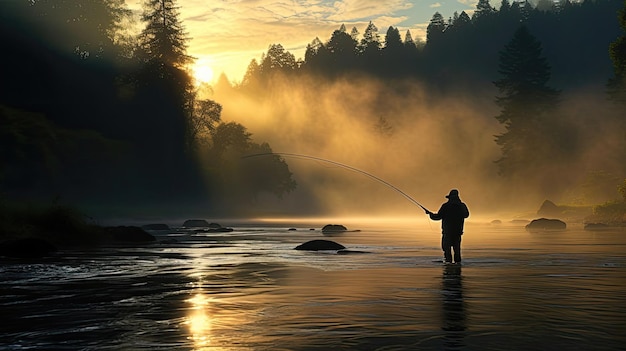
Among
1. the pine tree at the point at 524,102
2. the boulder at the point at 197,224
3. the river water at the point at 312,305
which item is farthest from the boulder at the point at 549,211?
the river water at the point at 312,305

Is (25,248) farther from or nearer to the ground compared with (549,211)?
nearer to the ground

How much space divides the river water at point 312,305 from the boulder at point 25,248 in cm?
255

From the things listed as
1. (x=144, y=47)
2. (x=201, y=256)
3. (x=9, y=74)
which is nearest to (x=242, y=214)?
(x=144, y=47)

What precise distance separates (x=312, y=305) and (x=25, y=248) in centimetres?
1882

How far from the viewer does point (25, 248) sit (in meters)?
30.6

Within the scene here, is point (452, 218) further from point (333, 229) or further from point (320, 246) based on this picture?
point (333, 229)

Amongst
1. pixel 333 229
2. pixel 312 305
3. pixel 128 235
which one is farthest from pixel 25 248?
pixel 333 229

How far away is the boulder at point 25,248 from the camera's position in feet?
98.5

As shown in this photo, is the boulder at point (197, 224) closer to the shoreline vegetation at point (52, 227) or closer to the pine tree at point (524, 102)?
the shoreline vegetation at point (52, 227)

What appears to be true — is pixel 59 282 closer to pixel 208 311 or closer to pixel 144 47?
pixel 208 311

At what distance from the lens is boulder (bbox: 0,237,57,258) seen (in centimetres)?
3003

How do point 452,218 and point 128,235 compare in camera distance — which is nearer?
point 452,218

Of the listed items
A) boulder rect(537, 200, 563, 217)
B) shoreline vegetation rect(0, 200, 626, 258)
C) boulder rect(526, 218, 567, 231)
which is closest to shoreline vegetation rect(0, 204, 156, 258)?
shoreline vegetation rect(0, 200, 626, 258)

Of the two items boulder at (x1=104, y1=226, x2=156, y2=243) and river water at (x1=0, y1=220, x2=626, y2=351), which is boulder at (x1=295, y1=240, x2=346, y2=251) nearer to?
river water at (x1=0, y1=220, x2=626, y2=351)
